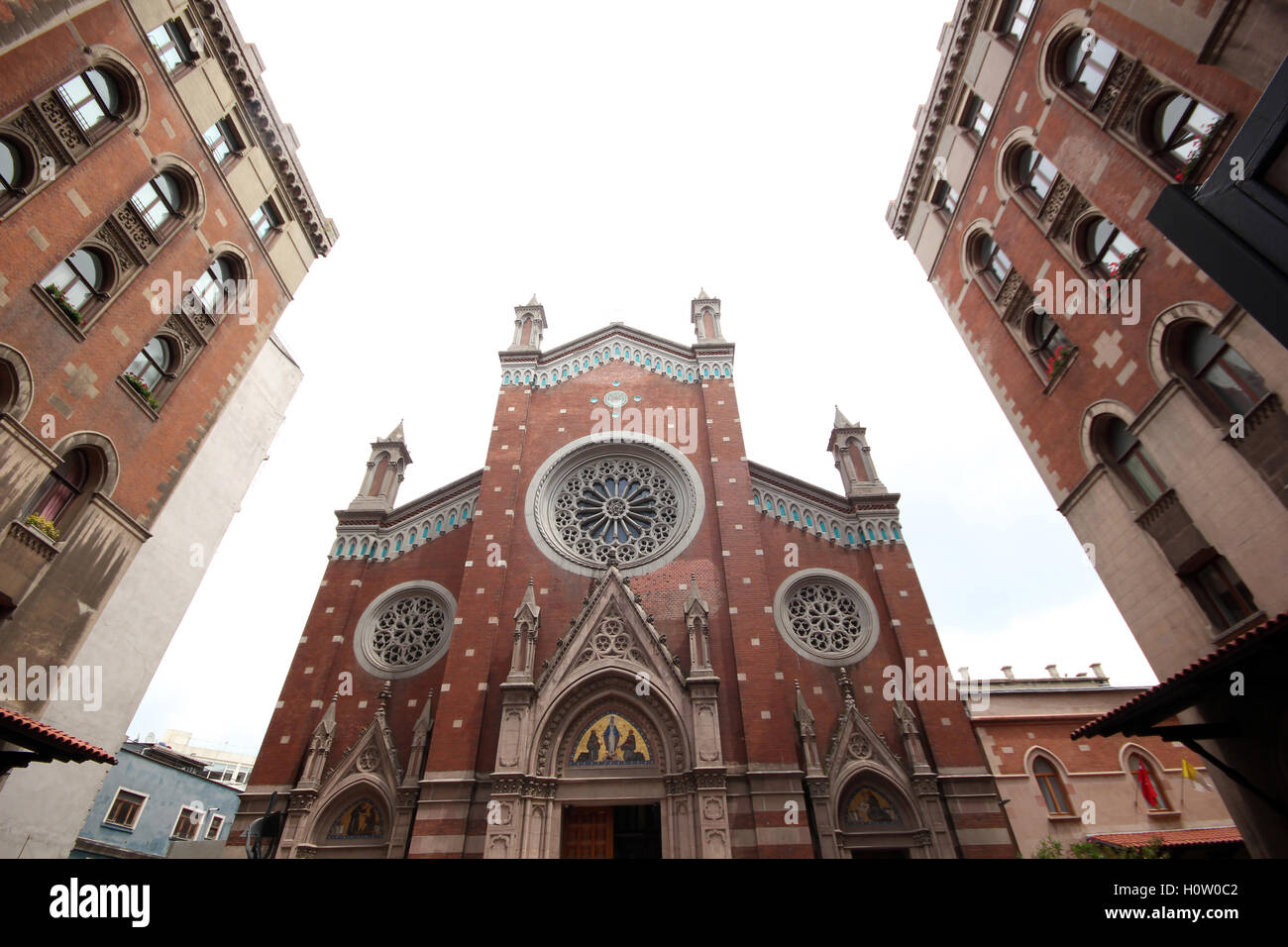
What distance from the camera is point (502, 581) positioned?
21844 millimetres

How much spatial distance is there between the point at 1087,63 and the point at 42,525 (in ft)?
77.9

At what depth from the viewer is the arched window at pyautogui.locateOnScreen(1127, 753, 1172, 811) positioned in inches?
886

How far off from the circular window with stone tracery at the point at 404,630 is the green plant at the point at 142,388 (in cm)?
1084

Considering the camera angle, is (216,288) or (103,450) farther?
(216,288)

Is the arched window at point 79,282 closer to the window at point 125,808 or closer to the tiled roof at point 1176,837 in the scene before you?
the window at point 125,808

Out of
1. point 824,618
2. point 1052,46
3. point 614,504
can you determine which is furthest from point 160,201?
point 824,618

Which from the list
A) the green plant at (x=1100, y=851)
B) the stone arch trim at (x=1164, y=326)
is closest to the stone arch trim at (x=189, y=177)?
the stone arch trim at (x=1164, y=326)

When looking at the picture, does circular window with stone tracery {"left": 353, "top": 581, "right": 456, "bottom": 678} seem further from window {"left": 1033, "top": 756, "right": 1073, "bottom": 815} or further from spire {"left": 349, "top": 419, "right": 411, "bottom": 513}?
window {"left": 1033, "top": 756, "right": 1073, "bottom": 815}

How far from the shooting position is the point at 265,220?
18484 mm

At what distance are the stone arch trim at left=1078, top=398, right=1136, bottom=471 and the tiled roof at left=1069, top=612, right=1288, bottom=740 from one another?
4.65 m

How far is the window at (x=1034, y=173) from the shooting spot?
14273 mm

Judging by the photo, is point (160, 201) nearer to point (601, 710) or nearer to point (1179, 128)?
point (601, 710)

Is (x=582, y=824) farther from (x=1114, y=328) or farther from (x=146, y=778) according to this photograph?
(x=146, y=778)
